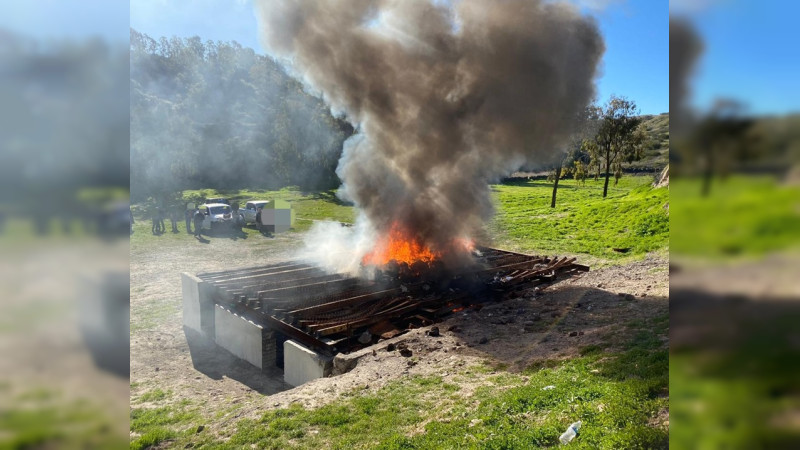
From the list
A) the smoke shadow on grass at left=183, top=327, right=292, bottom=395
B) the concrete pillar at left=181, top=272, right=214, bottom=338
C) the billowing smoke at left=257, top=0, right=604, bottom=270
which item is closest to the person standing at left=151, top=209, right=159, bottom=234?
the billowing smoke at left=257, top=0, right=604, bottom=270

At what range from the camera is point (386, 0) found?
52.3 ft

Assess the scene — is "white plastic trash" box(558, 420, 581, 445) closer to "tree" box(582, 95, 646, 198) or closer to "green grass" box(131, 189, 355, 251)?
"green grass" box(131, 189, 355, 251)

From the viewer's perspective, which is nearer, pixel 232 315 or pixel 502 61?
pixel 232 315

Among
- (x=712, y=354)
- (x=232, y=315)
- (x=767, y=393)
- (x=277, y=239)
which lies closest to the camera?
(x=712, y=354)

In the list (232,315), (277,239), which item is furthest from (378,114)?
(277,239)

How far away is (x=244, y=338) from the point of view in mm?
10992

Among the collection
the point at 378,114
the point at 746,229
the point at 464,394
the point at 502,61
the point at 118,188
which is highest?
the point at 502,61

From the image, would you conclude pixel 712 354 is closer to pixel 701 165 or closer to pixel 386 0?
pixel 701 165

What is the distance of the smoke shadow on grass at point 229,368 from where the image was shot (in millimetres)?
9766

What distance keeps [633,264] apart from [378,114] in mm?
10249

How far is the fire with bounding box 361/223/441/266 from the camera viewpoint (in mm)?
14875

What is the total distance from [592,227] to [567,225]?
1775 mm

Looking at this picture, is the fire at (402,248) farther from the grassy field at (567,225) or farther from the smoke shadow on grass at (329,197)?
the smoke shadow on grass at (329,197)

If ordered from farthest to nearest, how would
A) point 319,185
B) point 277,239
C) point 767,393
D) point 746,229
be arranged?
1. point 319,185
2. point 277,239
3. point 767,393
4. point 746,229
